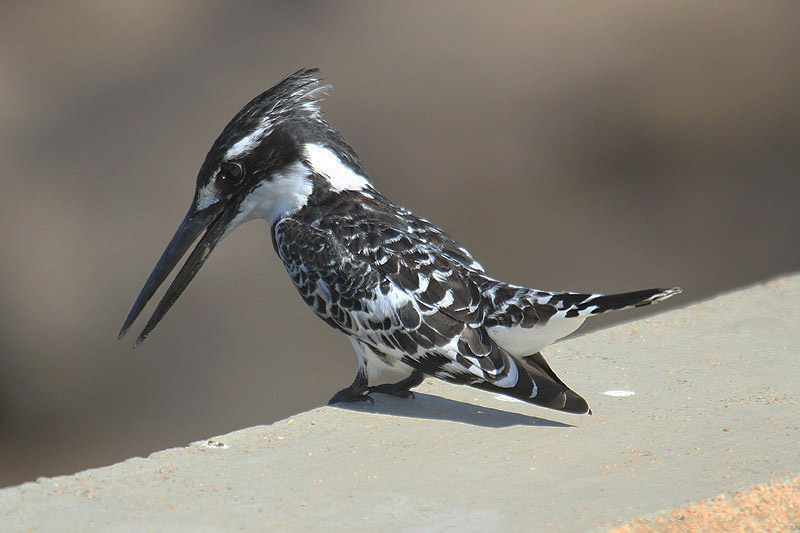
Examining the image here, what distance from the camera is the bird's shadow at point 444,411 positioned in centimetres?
432

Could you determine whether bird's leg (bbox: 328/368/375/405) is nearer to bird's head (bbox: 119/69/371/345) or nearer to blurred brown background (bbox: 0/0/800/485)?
bird's head (bbox: 119/69/371/345)

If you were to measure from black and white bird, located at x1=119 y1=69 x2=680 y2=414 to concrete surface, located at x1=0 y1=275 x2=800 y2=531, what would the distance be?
216 mm

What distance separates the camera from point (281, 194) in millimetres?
4926

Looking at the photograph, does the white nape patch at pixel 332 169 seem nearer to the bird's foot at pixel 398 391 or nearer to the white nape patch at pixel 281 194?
the white nape patch at pixel 281 194

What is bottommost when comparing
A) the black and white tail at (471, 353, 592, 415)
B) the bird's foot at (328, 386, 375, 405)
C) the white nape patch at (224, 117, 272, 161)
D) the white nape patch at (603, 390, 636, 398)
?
the white nape patch at (603, 390, 636, 398)

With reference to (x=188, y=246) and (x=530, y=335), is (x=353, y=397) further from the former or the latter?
(x=188, y=246)

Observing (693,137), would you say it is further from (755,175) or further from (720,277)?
(720,277)

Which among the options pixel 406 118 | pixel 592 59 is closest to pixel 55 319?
pixel 406 118

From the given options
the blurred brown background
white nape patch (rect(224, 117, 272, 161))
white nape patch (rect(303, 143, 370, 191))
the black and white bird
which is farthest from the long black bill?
the blurred brown background

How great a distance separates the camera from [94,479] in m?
3.77

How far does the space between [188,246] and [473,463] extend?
6.72 feet

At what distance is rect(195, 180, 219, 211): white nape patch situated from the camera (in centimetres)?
498

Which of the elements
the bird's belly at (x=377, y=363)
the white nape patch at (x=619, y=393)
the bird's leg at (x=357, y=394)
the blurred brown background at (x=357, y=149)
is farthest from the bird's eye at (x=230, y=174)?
the blurred brown background at (x=357, y=149)

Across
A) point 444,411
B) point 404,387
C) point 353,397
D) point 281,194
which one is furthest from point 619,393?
point 281,194
